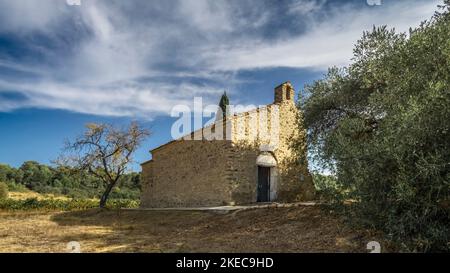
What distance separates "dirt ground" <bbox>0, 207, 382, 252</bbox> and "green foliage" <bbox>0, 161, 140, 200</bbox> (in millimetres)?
23941

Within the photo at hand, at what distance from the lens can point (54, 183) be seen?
56.5 metres

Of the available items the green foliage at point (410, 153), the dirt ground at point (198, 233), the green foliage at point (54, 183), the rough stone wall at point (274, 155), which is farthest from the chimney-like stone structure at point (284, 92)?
the green foliage at point (54, 183)

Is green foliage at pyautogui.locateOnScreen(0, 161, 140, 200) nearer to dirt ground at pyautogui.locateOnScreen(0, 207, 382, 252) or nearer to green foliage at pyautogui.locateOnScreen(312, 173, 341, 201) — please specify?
dirt ground at pyautogui.locateOnScreen(0, 207, 382, 252)

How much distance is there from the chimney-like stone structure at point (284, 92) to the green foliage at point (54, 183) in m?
23.9

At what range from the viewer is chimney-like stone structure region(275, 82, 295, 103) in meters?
22.9

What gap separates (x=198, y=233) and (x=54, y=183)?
1989 inches

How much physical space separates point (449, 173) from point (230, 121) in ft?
45.4

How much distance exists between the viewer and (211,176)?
2081 cm

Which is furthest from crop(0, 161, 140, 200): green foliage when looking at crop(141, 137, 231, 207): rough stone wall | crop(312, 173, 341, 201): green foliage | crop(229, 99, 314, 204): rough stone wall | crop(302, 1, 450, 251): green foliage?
crop(302, 1, 450, 251): green foliage

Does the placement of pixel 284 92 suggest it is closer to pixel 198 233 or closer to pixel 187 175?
pixel 187 175

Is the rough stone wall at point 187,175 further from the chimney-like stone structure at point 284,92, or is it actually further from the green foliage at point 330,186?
the green foliage at point 330,186

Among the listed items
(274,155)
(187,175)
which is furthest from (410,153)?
(187,175)

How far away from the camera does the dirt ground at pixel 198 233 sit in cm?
1048
